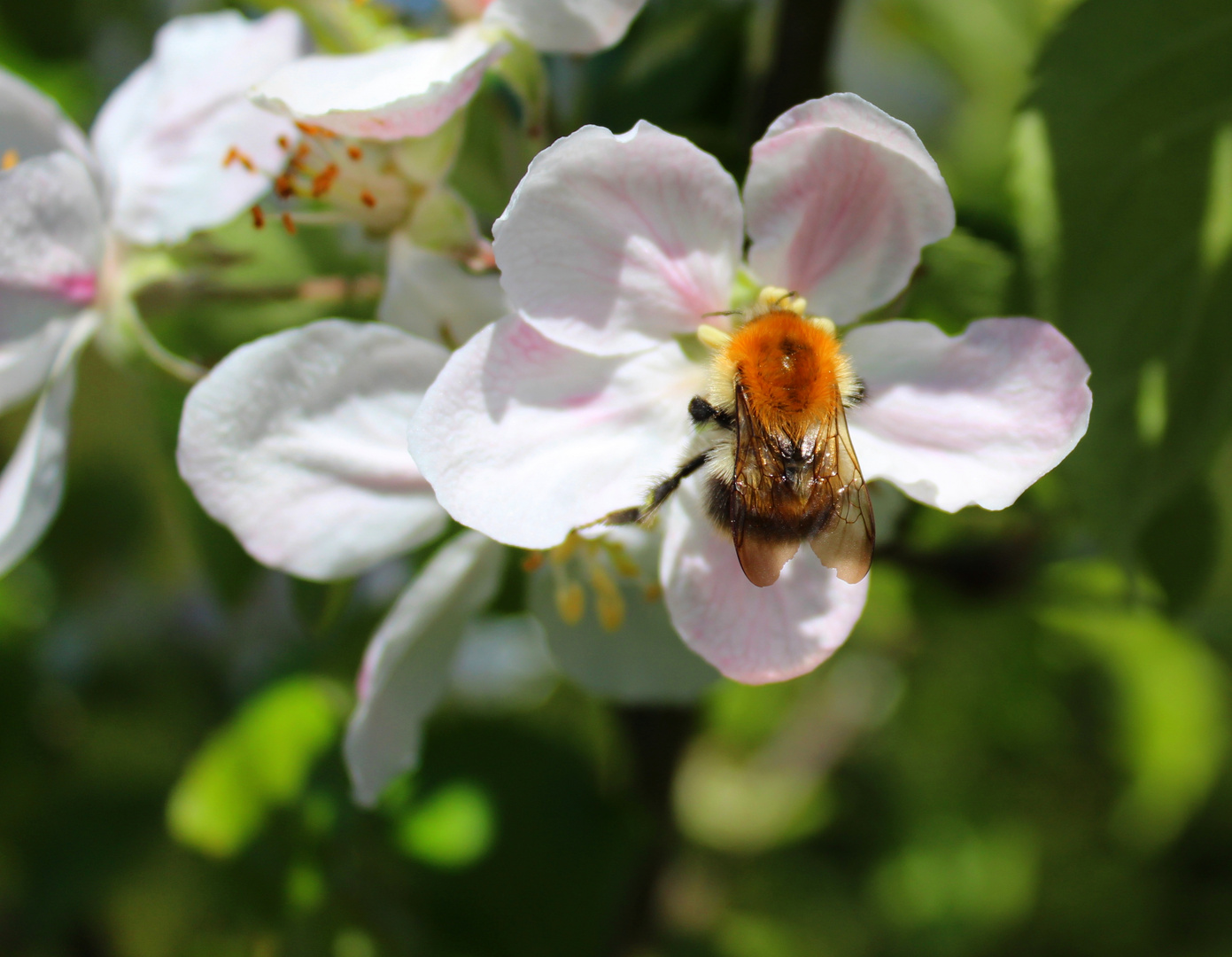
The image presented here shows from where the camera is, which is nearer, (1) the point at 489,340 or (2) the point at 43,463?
(1) the point at 489,340

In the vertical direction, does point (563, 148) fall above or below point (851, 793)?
above

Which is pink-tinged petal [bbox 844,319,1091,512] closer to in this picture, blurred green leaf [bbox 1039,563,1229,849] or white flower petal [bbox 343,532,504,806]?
white flower petal [bbox 343,532,504,806]

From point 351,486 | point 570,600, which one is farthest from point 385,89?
point 570,600

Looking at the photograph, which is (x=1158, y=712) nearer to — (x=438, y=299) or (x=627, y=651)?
(x=627, y=651)

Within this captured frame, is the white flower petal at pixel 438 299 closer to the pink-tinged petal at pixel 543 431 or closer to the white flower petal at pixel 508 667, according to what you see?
the pink-tinged petal at pixel 543 431

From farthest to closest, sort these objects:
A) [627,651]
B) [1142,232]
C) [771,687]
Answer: [771,687] → [627,651] → [1142,232]

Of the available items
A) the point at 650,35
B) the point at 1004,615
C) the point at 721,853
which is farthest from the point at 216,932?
the point at 650,35

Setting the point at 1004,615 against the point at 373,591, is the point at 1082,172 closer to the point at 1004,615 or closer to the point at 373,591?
the point at 1004,615
